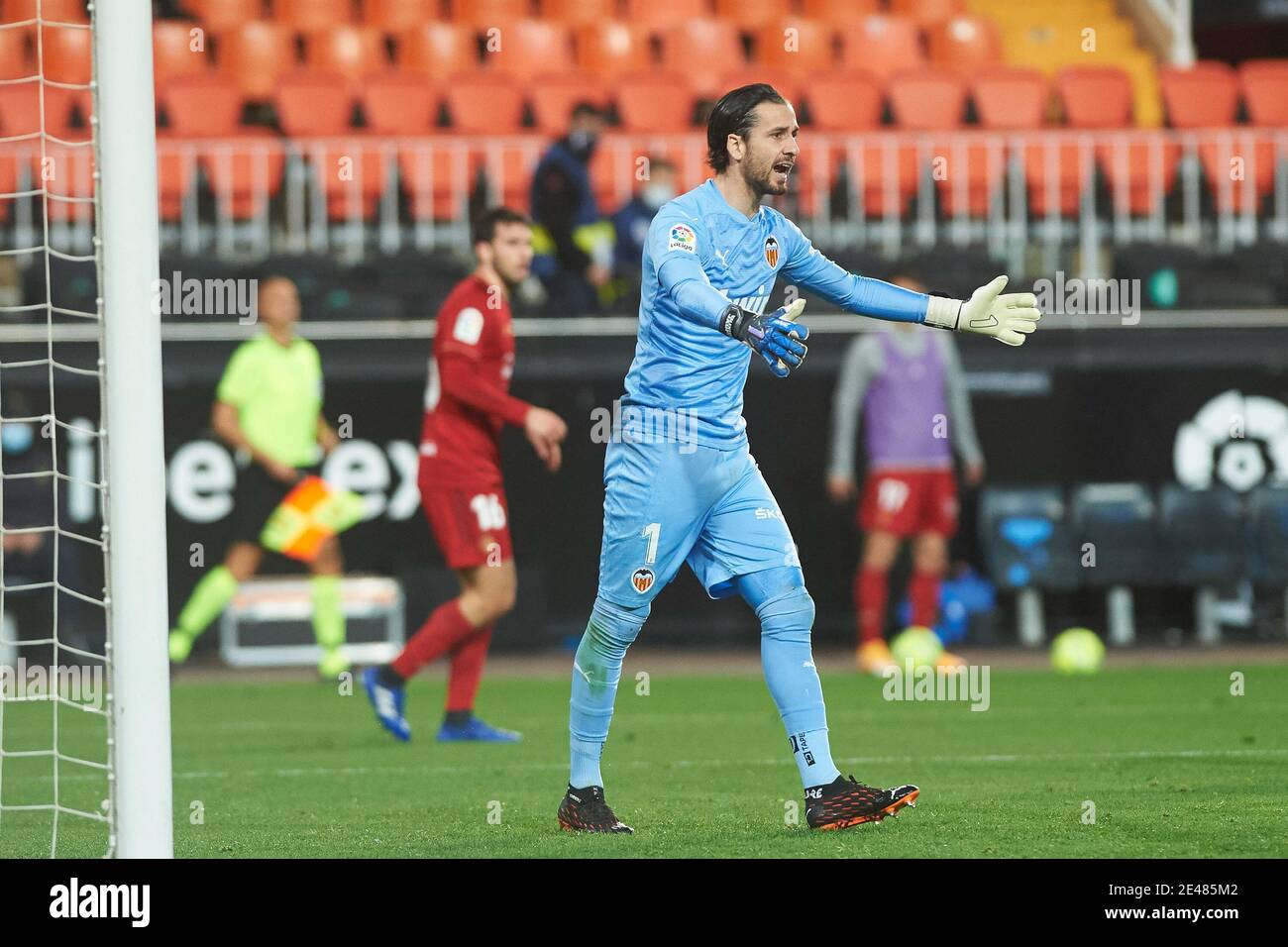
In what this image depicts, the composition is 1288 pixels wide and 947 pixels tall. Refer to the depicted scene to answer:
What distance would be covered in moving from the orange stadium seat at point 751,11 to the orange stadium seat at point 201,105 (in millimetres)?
4370

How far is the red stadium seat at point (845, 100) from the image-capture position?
16.0 m

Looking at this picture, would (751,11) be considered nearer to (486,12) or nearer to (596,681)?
(486,12)

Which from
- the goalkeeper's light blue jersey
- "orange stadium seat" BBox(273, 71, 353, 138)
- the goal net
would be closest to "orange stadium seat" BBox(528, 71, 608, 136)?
"orange stadium seat" BBox(273, 71, 353, 138)

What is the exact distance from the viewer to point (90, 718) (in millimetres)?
10234

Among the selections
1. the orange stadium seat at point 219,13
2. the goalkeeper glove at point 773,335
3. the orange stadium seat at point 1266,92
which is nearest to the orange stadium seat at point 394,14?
the orange stadium seat at point 219,13

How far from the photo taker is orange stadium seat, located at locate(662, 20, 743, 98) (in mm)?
17094

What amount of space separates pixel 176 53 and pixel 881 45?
5681mm

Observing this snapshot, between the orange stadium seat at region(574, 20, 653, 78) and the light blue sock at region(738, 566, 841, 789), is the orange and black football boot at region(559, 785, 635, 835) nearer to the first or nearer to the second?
the light blue sock at region(738, 566, 841, 789)

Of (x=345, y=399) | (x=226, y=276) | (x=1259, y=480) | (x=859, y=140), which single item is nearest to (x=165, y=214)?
(x=226, y=276)

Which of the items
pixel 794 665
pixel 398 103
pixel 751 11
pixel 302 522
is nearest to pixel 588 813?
pixel 794 665

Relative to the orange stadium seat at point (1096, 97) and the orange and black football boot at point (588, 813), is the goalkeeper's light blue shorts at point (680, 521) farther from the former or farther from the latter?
the orange stadium seat at point (1096, 97)

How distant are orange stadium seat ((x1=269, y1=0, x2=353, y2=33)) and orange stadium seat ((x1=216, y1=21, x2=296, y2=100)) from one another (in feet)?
0.83

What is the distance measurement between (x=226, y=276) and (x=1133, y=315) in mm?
5570
